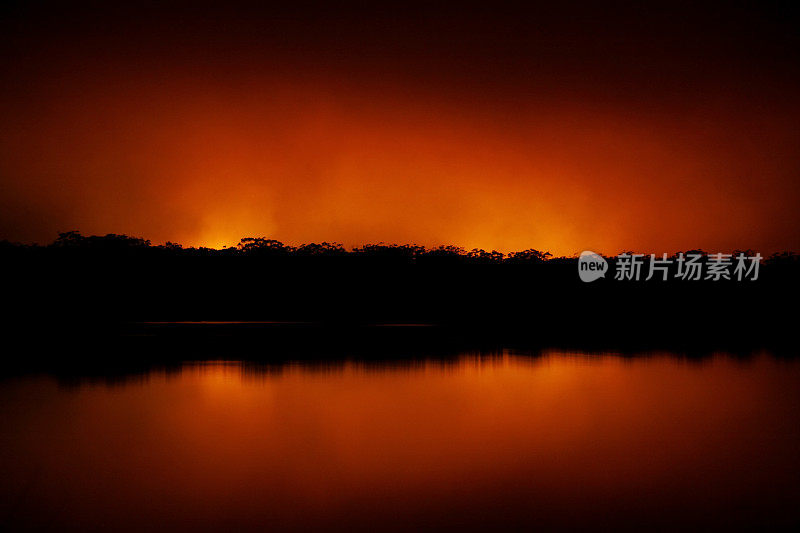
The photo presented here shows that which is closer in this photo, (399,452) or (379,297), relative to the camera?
(399,452)

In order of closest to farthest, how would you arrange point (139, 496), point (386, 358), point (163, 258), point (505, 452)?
point (139, 496) → point (505, 452) → point (386, 358) → point (163, 258)

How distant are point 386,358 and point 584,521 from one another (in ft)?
29.8

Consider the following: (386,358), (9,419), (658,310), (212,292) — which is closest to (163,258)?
(212,292)

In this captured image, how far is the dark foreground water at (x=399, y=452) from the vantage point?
5.00 m

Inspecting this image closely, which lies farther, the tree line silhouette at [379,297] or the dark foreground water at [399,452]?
the tree line silhouette at [379,297]

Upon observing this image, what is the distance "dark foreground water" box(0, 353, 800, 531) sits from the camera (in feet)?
16.4

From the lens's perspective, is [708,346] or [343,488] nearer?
[343,488]

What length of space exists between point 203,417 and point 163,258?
32835 millimetres

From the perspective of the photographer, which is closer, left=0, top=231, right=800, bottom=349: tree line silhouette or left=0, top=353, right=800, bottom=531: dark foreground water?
left=0, top=353, right=800, bottom=531: dark foreground water

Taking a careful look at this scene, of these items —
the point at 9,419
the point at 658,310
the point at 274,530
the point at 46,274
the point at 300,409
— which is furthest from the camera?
the point at 46,274

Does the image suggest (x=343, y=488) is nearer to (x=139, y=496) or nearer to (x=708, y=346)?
(x=139, y=496)

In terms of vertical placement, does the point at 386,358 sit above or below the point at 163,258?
below

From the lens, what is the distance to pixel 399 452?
261 inches

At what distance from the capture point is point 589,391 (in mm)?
9945
